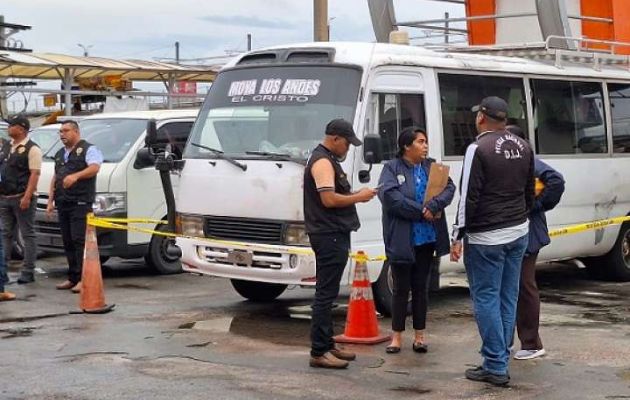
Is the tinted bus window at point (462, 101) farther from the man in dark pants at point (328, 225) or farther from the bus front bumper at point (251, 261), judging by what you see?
the man in dark pants at point (328, 225)

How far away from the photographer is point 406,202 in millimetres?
7270

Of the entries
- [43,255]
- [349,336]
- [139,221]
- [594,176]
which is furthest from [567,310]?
[43,255]

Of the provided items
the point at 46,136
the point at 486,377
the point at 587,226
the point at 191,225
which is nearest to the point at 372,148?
the point at 191,225

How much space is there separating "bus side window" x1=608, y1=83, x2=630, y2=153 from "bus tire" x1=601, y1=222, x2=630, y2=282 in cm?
96

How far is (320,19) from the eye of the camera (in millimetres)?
17453

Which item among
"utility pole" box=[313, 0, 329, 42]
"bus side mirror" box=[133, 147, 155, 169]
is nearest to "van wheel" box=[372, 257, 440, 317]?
"bus side mirror" box=[133, 147, 155, 169]

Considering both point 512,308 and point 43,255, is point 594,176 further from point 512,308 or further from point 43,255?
point 43,255

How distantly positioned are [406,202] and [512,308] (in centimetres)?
110

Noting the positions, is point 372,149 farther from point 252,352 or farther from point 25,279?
point 25,279

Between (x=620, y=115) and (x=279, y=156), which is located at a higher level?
(x=620, y=115)

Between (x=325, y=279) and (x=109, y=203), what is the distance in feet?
17.4

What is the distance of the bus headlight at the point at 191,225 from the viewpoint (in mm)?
9117

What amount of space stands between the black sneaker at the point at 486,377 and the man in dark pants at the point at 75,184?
5.30 metres

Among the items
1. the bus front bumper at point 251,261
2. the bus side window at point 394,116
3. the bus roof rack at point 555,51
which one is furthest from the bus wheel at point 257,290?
the bus roof rack at point 555,51
